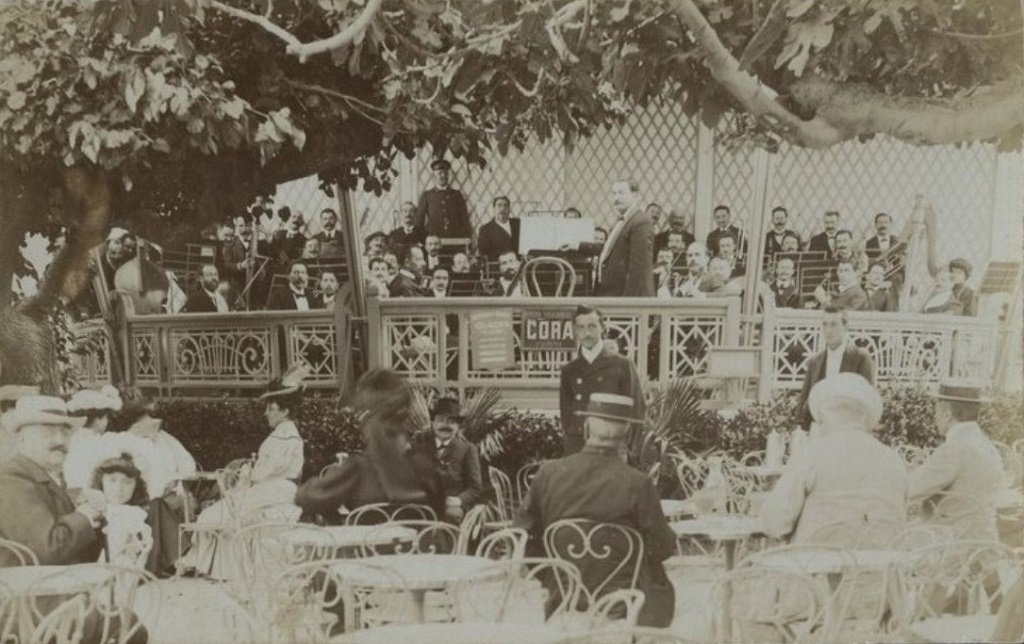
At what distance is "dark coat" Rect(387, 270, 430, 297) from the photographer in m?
6.62

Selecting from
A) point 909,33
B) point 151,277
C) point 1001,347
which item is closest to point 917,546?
point 1001,347

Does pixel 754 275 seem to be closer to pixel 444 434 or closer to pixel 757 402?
pixel 757 402

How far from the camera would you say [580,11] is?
5988 mm

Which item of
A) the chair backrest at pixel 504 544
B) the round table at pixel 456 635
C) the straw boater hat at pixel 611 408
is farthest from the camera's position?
the straw boater hat at pixel 611 408

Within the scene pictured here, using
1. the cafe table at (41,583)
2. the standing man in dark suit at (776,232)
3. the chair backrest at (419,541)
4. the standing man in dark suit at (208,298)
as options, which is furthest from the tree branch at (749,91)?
the cafe table at (41,583)

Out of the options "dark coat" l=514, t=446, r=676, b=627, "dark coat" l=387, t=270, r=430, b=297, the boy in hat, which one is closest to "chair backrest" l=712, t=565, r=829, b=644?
"dark coat" l=514, t=446, r=676, b=627

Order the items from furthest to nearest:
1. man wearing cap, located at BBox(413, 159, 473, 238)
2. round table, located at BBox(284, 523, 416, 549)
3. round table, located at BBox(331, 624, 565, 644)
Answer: man wearing cap, located at BBox(413, 159, 473, 238)
round table, located at BBox(284, 523, 416, 549)
round table, located at BBox(331, 624, 565, 644)

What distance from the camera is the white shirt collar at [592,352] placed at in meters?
6.32

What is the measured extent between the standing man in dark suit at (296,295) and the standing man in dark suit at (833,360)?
2088mm

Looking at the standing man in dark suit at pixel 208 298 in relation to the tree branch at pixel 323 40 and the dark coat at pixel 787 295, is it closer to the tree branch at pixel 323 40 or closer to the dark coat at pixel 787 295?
the tree branch at pixel 323 40

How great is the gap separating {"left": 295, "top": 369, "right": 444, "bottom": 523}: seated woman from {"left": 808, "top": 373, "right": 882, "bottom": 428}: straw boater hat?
162 centimetres

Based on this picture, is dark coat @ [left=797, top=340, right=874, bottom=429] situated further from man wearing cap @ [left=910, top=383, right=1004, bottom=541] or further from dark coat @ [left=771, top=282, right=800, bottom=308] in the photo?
man wearing cap @ [left=910, top=383, right=1004, bottom=541]

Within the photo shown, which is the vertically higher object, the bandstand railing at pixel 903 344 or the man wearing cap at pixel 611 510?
the bandstand railing at pixel 903 344

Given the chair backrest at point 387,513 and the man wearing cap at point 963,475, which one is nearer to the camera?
the man wearing cap at point 963,475
